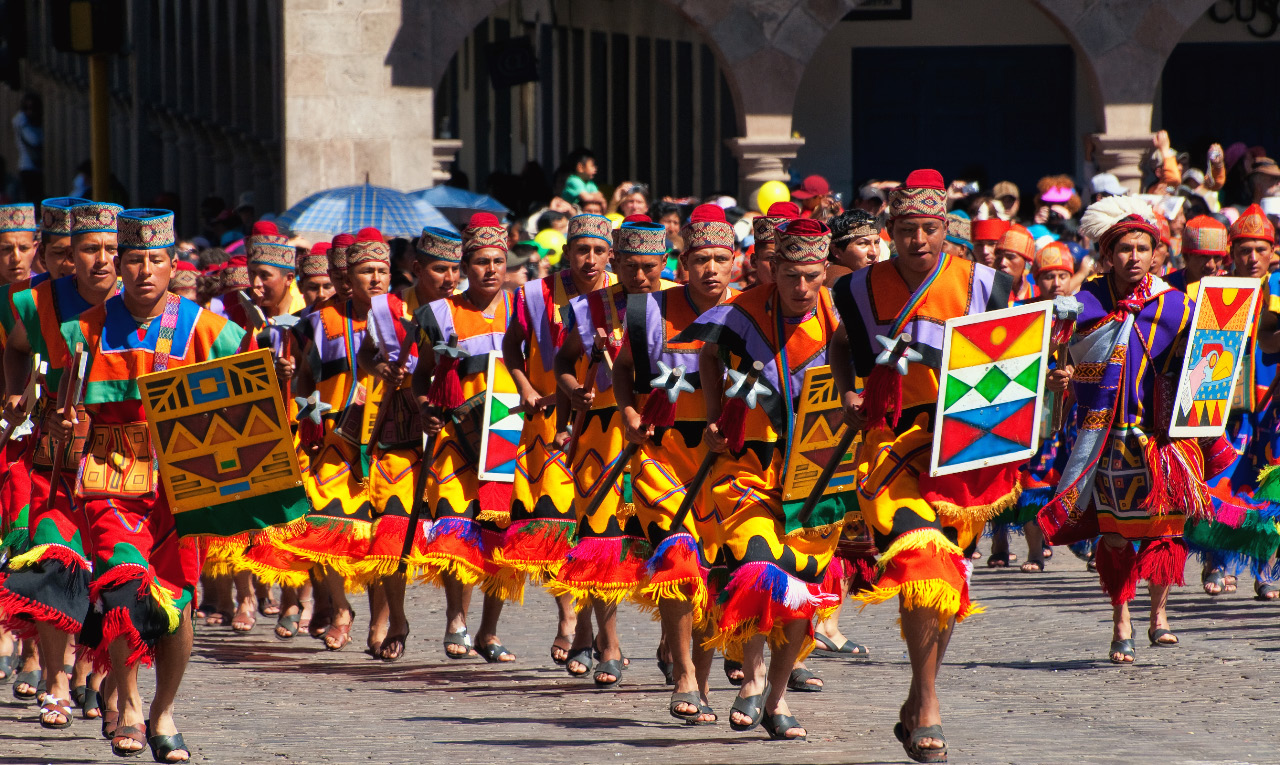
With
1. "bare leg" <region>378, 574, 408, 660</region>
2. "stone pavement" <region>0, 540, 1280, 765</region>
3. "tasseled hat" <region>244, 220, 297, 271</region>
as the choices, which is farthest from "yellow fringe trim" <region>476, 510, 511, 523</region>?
"tasseled hat" <region>244, 220, 297, 271</region>

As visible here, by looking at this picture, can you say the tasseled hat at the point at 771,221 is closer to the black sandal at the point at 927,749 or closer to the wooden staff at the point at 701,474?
Result: the wooden staff at the point at 701,474

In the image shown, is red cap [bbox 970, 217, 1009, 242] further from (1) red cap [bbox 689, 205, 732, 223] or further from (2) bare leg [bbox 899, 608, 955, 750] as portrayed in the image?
(2) bare leg [bbox 899, 608, 955, 750]

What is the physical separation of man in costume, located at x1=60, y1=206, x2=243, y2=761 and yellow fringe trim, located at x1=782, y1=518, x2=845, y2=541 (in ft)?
6.40

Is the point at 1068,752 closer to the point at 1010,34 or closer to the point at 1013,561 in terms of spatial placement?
the point at 1013,561

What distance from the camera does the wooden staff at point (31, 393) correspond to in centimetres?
772

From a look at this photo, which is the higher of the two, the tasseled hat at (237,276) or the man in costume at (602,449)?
the tasseled hat at (237,276)

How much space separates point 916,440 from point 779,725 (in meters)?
1.14

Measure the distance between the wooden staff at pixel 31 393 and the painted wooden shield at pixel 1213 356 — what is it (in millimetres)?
4453

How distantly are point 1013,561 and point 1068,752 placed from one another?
572 centimetres

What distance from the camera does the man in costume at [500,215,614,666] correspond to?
9.31 metres

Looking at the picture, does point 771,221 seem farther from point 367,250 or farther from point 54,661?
point 54,661

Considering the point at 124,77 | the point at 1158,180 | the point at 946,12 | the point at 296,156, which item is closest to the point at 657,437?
the point at 1158,180

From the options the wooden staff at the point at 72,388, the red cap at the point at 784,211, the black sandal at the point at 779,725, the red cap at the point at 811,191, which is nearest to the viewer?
the wooden staff at the point at 72,388

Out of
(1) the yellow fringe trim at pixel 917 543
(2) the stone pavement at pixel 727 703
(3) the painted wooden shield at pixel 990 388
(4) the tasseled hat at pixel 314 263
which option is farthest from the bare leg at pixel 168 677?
(4) the tasseled hat at pixel 314 263
